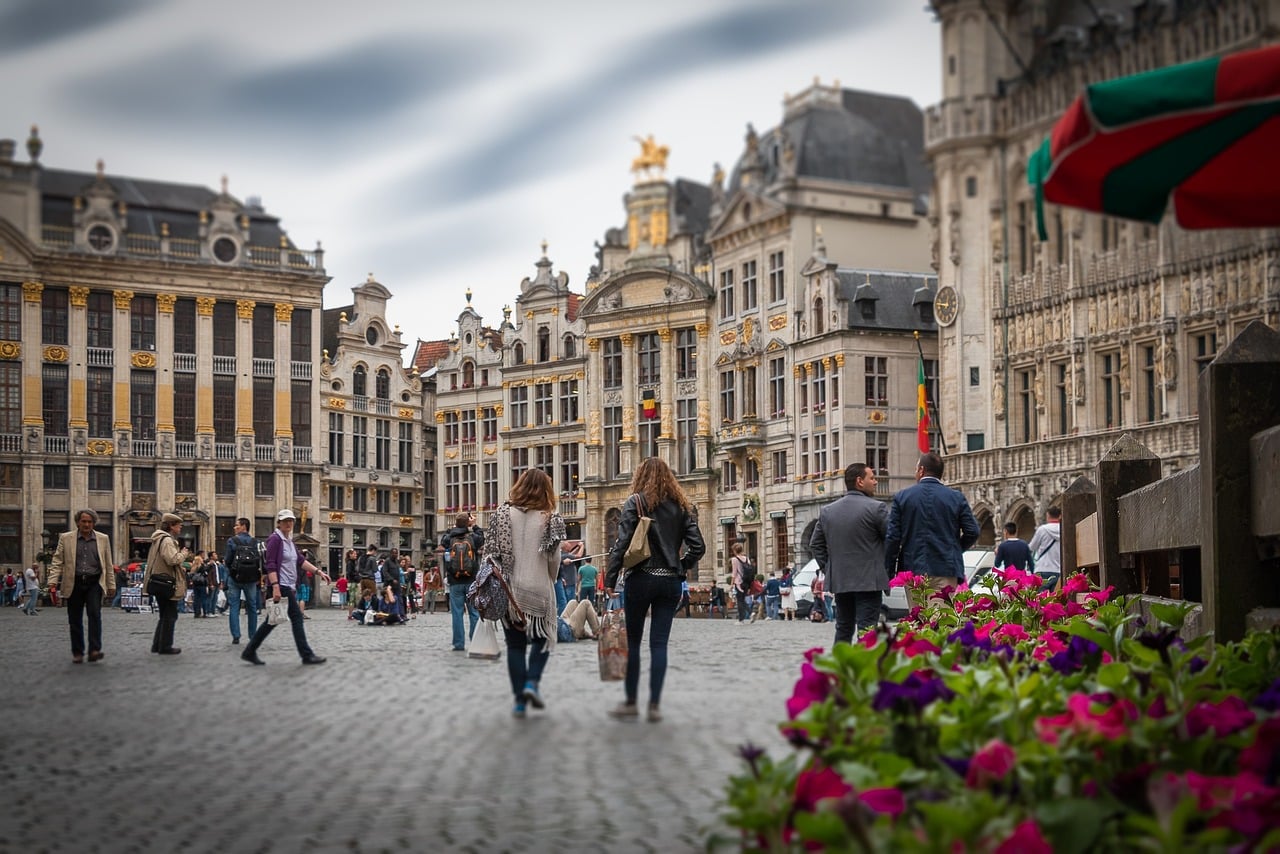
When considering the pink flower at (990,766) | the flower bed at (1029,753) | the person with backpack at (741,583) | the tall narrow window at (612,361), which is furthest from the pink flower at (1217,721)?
the tall narrow window at (612,361)

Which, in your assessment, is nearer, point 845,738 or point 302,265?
point 845,738

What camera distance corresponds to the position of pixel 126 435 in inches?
3034

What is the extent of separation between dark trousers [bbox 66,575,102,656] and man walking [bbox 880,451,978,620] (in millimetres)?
9009

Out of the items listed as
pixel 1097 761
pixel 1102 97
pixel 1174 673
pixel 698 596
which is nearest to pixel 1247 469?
pixel 1174 673

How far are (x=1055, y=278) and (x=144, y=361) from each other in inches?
1549

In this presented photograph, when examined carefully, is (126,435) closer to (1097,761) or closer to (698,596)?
(698,596)

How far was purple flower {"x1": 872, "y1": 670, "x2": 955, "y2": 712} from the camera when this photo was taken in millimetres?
5371

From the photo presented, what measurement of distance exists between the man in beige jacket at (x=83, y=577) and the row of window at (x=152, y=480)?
57.4m

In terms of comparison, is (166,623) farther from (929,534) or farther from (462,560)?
(929,534)

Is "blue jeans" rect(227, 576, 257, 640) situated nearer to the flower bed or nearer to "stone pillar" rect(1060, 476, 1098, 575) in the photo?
"stone pillar" rect(1060, 476, 1098, 575)

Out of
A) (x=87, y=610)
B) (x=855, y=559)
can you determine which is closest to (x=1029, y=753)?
(x=855, y=559)

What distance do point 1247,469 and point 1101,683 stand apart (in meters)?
2.62

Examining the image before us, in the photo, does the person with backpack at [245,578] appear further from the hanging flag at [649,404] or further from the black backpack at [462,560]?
the hanging flag at [649,404]

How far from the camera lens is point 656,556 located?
500 inches
